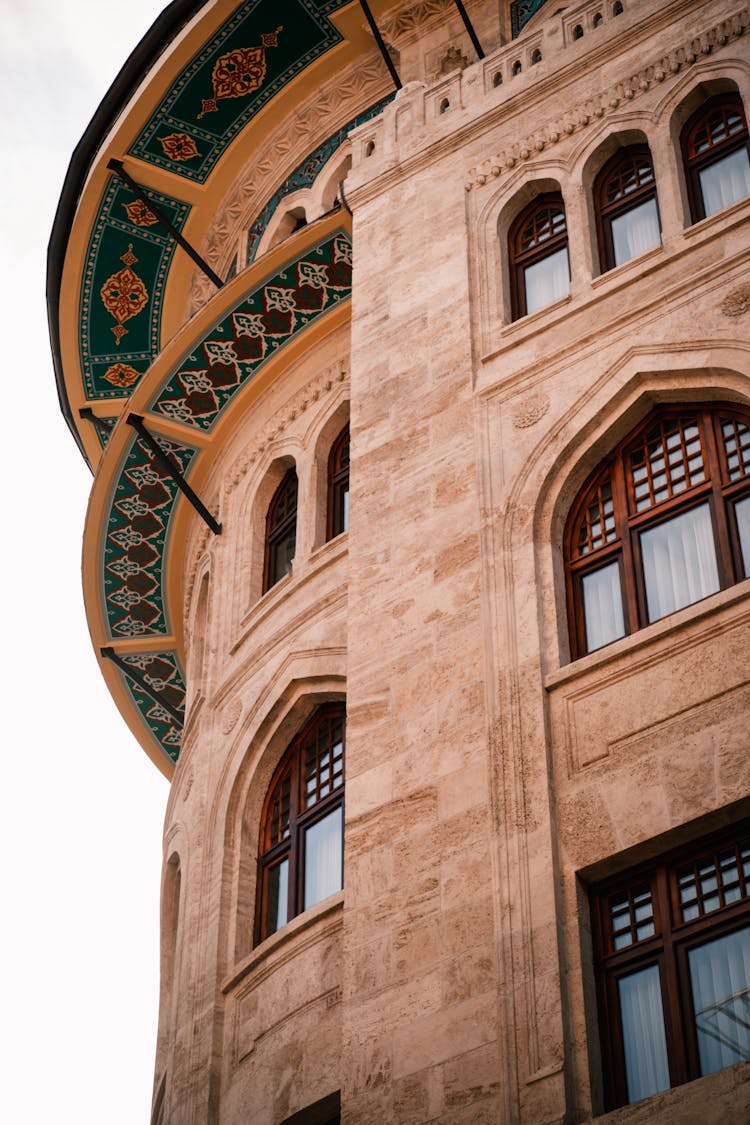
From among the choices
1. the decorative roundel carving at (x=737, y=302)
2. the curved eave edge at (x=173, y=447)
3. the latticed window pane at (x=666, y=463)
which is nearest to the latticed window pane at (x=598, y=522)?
the latticed window pane at (x=666, y=463)

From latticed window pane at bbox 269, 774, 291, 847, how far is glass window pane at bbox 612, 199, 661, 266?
4.58 m

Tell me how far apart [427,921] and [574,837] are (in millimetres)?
926

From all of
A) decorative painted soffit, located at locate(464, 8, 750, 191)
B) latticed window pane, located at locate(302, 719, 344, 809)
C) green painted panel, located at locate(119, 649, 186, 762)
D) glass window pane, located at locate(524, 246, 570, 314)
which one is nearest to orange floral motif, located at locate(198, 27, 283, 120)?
decorative painted soffit, located at locate(464, 8, 750, 191)

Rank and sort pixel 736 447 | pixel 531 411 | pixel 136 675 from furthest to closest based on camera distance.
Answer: pixel 136 675 → pixel 531 411 → pixel 736 447

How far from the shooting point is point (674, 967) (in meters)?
10.6

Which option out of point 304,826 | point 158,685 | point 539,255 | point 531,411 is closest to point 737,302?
point 531,411

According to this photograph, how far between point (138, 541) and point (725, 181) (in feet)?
25.1

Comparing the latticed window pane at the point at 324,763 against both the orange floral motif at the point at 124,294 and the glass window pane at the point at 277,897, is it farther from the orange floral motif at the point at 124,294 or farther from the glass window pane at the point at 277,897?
the orange floral motif at the point at 124,294

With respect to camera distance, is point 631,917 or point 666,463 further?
point 666,463

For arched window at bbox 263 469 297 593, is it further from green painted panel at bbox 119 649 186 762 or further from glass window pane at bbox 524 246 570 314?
glass window pane at bbox 524 246 570 314

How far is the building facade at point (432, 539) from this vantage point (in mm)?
10891

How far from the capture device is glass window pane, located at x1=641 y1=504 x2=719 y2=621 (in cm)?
1216

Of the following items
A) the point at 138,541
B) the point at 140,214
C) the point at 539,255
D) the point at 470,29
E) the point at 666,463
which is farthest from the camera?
the point at 140,214

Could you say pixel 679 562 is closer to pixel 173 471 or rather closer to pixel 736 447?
pixel 736 447
